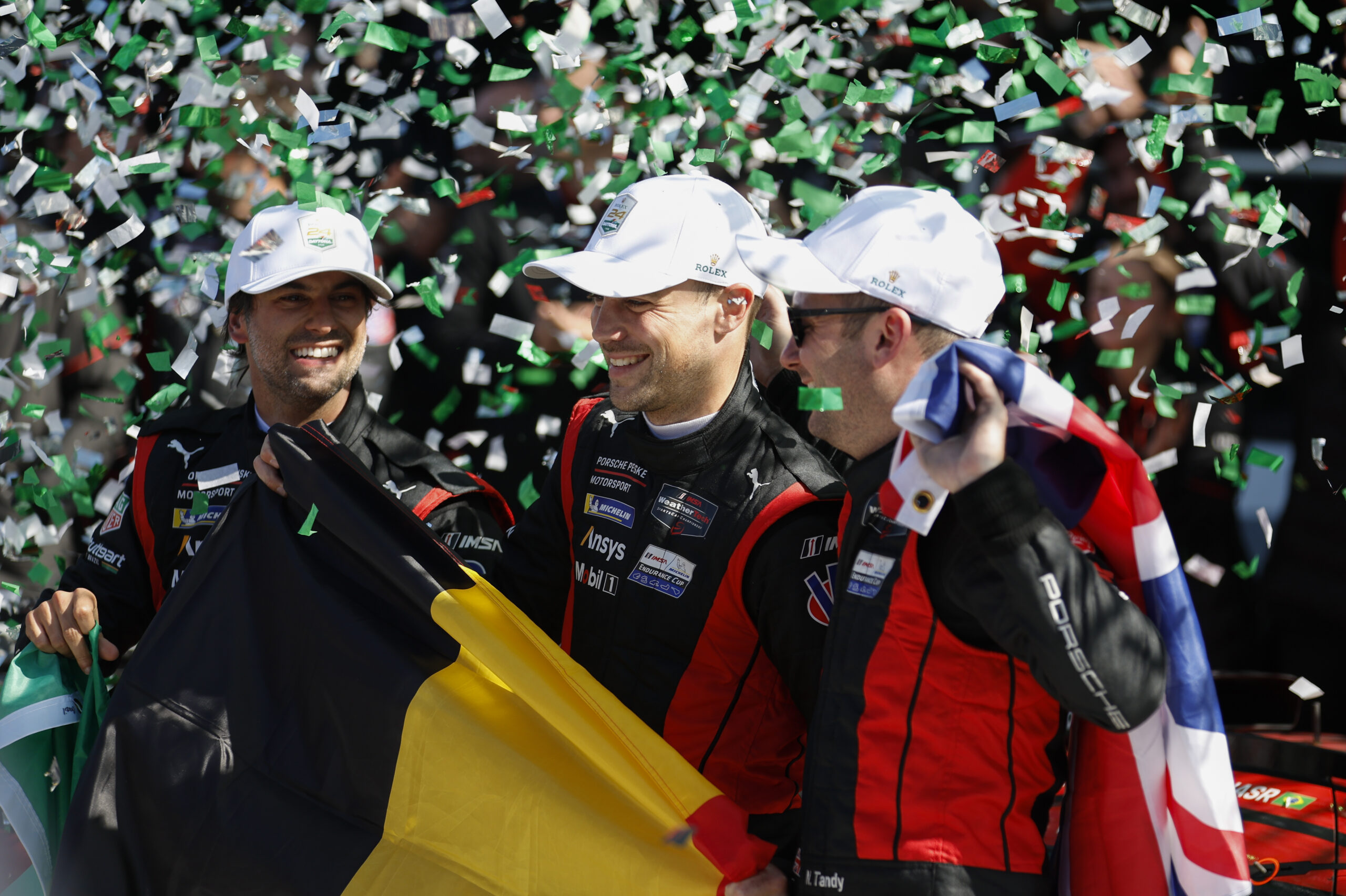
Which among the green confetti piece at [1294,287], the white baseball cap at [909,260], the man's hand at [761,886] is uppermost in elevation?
the white baseball cap at [909,260]

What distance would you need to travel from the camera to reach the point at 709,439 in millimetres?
2580

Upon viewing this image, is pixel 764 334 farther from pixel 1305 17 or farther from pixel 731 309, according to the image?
pixel 1305 17

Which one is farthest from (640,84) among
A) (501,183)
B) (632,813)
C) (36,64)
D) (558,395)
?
(632,813)

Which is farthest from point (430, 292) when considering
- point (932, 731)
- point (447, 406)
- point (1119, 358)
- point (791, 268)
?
point (932, 731)

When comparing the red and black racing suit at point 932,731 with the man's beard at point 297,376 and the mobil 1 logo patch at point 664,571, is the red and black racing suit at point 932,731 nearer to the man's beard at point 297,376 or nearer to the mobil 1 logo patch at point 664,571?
the mobil 1 logo patch at point 664,571

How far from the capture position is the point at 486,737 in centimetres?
230

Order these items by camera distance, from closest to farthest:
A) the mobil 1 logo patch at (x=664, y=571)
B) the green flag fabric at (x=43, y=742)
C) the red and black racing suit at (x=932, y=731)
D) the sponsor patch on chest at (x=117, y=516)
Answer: the red and black racing suit at (x=932, y=731) → the mobil 1 logo patch at (x=664, y=571) → the green flag fabric at (x=43, y=742) → the sponsor patch on chest at (x=117, y=516)

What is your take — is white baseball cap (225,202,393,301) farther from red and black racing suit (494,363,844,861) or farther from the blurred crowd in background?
red and black racing suit (494,363,844,861)

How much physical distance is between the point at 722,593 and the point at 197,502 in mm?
1602

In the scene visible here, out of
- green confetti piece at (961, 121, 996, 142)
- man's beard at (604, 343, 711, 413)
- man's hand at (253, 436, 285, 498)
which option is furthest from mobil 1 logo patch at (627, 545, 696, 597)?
green confetti piece at (961, 121, 996, 142)

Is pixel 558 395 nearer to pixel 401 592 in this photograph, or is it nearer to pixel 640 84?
pixel 640 84

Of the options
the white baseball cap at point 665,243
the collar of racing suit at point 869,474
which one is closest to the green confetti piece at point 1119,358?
the white baseball cap at point 665,243

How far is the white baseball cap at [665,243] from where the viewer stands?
2553 millimetres

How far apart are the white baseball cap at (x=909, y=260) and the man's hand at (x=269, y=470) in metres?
1.25
